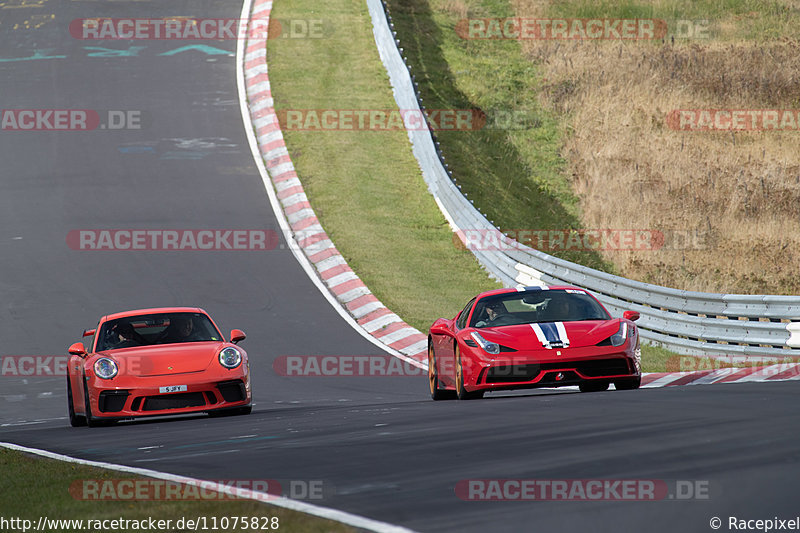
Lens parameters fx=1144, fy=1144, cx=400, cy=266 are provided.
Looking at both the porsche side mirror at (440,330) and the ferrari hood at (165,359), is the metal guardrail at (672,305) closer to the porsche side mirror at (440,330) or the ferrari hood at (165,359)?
the porsche side mirror at (440,330)

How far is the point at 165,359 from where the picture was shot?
12062 mm

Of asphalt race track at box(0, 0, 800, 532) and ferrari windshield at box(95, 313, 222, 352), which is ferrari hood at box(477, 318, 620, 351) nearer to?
asphalt race track at box(0, 0, 800, 532)

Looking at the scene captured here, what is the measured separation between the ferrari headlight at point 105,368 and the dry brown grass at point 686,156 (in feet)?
37.8

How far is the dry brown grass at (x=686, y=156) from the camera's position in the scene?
841 inches

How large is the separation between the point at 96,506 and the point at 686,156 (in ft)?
74.6

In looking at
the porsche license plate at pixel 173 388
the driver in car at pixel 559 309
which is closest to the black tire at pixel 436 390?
the driver in car at pixel 559 309

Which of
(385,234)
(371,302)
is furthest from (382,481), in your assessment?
(385,234)

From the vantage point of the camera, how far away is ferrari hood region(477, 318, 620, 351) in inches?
450

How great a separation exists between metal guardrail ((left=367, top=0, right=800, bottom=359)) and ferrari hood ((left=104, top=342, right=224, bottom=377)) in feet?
20.9

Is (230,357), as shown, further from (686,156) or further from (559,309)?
(686,156)

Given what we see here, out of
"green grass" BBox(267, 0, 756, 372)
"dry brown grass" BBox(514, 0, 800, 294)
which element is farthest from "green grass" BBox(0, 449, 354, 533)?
"dry brown grass" BBox(514, 0, 800, 294)

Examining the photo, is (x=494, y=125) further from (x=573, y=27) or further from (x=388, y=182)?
(x=573, y=27)

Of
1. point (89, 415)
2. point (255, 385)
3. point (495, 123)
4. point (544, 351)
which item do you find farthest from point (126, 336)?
point (495, 123)

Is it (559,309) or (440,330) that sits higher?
(559,309)
